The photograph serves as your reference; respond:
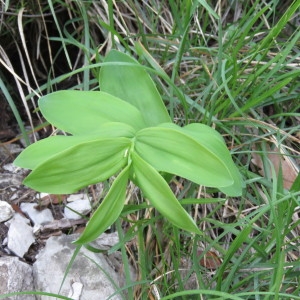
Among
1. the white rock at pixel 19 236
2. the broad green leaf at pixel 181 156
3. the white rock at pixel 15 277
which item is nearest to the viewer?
the broad green leaf at pixel 181 156

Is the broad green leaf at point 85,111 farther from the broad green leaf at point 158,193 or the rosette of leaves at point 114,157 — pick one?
the broad green leaf at point 158,193

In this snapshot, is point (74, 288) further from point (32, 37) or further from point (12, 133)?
point (32, 37)

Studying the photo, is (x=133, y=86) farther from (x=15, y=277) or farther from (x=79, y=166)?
(x=15, y=277)

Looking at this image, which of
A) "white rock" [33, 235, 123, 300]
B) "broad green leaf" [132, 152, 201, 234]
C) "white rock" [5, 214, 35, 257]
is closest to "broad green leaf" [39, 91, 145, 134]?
"broad green leaf" [132, 152, 201, 234]

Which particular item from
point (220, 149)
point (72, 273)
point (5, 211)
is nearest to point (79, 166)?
point (220, 149)

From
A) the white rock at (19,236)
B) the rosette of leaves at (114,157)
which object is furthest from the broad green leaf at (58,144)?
the white rock at (19,236)

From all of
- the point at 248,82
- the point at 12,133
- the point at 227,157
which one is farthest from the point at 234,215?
the point at 12,133

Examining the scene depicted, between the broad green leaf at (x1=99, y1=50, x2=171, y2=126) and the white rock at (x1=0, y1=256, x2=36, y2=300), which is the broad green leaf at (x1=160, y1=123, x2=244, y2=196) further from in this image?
the white rock at (x1=0, y1=256, x2=36, y2=300)
